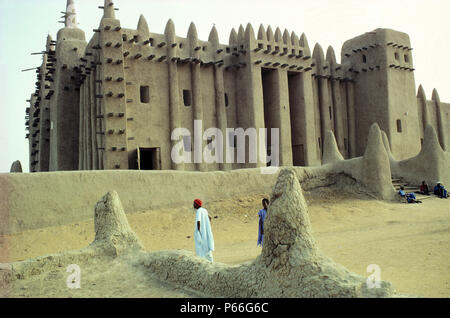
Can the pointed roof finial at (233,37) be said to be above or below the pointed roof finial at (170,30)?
above

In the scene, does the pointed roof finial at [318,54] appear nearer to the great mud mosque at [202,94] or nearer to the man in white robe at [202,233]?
the great mud mosque at [202,94]

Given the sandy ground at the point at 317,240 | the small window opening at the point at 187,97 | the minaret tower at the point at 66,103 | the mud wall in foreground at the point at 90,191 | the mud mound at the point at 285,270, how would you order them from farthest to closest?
the small window opening at the point at 187,97 < the minaret tower at the point at 66,103 < the mud wall in foreground at the point at 90,191 < the sandy ground at the point at 317,240 < the mud mound at the point at 285,270

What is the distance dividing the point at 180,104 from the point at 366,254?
12.6 meters

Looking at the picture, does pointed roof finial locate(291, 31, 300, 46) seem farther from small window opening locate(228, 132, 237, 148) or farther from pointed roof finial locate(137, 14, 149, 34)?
pointed roof finial locate(137, 14, 149, 34)

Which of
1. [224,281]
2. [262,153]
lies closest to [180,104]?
[262,153]

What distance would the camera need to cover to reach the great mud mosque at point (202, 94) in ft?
56.0

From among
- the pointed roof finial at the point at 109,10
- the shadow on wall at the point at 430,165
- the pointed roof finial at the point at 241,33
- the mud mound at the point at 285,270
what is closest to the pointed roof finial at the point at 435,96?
the shadow on wall at the point at 430,165

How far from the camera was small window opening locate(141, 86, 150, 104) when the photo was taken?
17922mm

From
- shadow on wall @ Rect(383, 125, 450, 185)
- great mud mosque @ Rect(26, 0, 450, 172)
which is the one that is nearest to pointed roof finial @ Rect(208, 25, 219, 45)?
great mud mosque @ Rect(26, 0, 450, 172)

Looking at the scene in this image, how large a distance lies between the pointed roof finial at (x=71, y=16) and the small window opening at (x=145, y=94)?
237 inches

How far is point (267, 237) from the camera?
172 inches

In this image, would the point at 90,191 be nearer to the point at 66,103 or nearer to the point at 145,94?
the point at 145,94

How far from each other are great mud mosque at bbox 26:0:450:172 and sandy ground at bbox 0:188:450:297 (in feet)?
18.4
